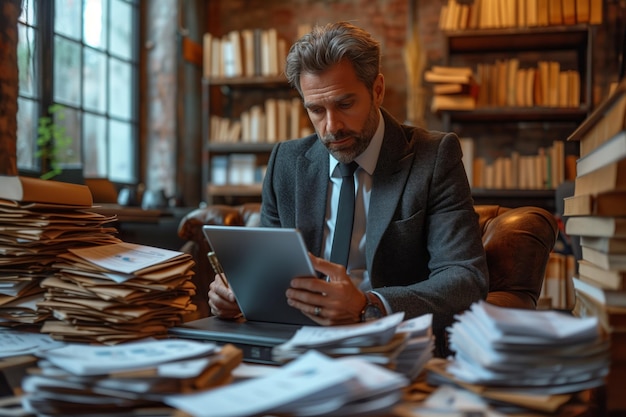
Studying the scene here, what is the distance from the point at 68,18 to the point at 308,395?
4466 mm

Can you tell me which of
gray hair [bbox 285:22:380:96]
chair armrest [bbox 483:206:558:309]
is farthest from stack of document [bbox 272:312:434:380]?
gray hair [bbox 285:22:380:96]

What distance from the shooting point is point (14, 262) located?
4.43 ft

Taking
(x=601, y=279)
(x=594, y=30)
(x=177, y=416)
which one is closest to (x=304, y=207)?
(x=601, y=279)

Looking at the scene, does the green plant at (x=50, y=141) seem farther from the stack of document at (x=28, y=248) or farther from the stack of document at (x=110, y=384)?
the stack of document at (x=110, y=384)

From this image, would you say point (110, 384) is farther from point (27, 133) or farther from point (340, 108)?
point (27, 133)

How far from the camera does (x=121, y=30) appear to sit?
520cm

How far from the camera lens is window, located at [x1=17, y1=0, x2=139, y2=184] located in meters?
4.23

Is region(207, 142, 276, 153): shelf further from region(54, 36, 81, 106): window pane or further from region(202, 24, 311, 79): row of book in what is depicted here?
region(54, 36, 81, 106): window pane

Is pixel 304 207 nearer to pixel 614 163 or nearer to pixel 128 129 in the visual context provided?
pixel 614 163

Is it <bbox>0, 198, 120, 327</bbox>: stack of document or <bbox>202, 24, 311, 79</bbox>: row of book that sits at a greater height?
<bbox>202, 24, 311, 79</bbox>: row of book

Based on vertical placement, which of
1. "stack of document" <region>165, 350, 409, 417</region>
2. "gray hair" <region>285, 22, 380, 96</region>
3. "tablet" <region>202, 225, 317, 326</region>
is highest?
"gray hair" <region>285, 22, 380, 96</region>

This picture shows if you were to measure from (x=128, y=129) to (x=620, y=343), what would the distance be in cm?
485

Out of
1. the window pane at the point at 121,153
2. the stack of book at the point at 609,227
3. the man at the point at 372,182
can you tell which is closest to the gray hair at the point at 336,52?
the man at the point at 372,182

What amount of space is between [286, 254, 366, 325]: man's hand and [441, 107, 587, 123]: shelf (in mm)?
3612
